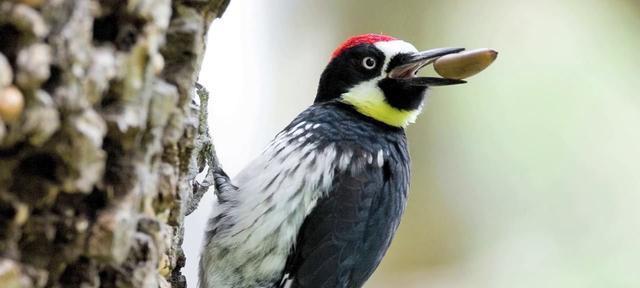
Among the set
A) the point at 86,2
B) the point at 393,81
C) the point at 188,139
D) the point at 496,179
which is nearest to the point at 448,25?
the point at 496,179

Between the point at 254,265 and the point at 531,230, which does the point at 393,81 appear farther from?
the point at 531,230

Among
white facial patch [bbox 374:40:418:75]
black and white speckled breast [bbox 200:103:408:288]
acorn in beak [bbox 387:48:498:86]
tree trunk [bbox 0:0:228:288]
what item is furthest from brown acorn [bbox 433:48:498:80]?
tree trunk [bbox 0:0:228:288]

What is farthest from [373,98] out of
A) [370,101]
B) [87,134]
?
[87,134]

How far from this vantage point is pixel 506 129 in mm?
4336

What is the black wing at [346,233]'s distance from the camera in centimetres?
241

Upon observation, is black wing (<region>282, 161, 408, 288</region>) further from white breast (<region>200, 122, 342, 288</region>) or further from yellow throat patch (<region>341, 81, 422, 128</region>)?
yellow throat patch (<region>341, 81, 422, 128</region>)

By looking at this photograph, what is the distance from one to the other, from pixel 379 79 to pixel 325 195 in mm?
425

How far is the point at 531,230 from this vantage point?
4.64 m

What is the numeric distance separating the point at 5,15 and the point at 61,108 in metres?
0.13

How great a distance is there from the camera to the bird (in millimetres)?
2408

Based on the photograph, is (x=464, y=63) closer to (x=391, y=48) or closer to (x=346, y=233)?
(x=391, y=48)


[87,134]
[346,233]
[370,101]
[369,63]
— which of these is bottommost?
[346,233]

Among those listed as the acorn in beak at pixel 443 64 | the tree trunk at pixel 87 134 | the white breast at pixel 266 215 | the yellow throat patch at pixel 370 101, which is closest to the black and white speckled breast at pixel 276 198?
the white breast at pixel 266 215

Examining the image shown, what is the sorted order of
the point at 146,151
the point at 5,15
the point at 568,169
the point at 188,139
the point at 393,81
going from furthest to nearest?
the point at 568,169
the point at 393,81
the point at 188,139
the point at 146,151
the point at 5,15
